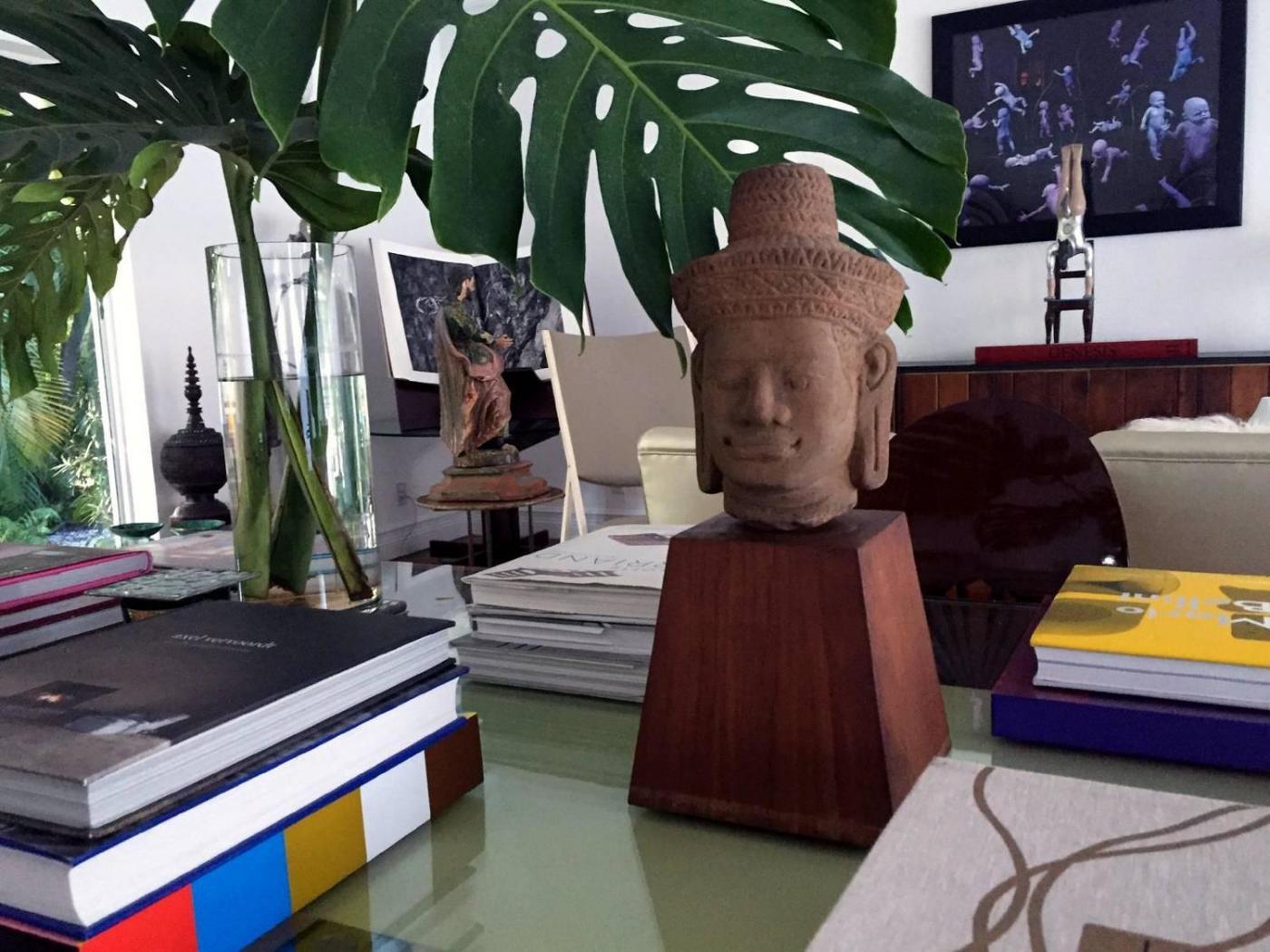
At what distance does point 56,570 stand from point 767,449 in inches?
22.8

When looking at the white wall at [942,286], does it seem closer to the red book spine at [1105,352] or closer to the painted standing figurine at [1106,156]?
the painted standing figurine at [1106,156]

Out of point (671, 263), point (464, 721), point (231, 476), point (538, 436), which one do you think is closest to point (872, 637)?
point (464, 721)

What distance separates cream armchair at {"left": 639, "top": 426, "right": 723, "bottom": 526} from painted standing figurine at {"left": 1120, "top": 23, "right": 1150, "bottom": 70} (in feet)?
10.8

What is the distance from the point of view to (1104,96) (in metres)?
3.77

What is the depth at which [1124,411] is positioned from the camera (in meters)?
3.34

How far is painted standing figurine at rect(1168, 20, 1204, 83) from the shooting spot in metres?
3.61

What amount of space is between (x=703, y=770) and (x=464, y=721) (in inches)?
6.2

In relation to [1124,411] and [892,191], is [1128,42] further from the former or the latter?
[892,191]

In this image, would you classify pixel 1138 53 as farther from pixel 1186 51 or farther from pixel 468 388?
pixel 468 388

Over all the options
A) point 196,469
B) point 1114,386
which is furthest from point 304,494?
point 1114,386

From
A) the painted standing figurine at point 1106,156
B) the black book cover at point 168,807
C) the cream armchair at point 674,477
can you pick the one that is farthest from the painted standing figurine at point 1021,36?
the black book cover at point 168,807

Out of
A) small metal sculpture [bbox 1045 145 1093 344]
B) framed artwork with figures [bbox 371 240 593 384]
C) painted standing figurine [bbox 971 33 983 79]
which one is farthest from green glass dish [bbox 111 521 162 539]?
painted standing figurine [bbox 971 33 983 79]

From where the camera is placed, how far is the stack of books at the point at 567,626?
779 mm

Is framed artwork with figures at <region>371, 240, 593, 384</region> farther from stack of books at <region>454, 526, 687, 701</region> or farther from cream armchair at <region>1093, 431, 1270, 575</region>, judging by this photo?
stack of books at <region>454, 526, 687, 701</region>
